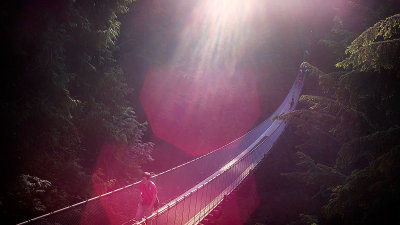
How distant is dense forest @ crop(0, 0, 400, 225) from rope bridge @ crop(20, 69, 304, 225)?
0.83m

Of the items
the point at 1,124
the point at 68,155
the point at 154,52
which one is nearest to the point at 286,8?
Result: the point at 154,52

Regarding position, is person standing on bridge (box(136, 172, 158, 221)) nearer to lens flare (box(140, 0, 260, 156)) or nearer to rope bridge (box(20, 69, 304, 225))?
rope bridge (box(20, 69, 304, 225))

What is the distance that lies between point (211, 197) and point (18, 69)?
7.54 m

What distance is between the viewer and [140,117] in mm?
25812

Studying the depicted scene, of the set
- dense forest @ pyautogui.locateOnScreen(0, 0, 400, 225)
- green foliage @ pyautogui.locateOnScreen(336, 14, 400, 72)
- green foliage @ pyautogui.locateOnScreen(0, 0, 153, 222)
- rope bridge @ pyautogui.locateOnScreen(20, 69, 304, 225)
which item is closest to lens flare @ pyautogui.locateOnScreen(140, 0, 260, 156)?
dense forest @ pyautogui.locateOnScreen(0, 0, 400, 225)

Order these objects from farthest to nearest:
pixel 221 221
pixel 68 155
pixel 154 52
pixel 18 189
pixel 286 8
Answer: pixel 286 8 → pixel 154 52 → pixel 221 221 → pixel 68 155 → pixel 18 189

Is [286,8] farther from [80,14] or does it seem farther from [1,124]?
[1,124]

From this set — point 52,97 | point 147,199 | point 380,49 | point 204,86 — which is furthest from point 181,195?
point 204,86

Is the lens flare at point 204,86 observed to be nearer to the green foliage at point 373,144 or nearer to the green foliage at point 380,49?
the green foliage at point 373,144

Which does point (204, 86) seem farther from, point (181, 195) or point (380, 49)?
point (380, 49)

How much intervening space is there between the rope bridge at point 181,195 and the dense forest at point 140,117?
0.83 m

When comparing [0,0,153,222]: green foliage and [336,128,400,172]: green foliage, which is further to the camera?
[0,0,153,222]: green foliage

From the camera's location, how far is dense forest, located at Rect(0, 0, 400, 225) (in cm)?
488

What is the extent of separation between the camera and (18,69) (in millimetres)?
8172
